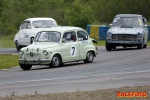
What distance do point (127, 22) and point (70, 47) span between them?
8.41 meters

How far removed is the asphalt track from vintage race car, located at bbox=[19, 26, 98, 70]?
2.22 feet

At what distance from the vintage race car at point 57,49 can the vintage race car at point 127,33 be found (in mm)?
5944

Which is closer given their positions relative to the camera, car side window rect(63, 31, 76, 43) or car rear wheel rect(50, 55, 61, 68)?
car rear wheel rect(50, 55, 61, 68)

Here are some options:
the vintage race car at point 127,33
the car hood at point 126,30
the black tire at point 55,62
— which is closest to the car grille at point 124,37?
the vintage race car at point 127,33

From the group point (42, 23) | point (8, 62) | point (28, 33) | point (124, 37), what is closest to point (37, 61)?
point (8, 62)

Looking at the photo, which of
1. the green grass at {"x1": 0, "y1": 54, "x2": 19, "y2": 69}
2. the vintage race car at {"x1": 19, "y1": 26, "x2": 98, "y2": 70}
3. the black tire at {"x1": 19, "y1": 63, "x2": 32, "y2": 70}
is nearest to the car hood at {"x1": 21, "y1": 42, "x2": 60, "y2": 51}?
the vintage race car at {"x1": 19, "y1": 26, "x2": 98, "y2": 70}

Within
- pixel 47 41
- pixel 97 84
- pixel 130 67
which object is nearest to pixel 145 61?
pixel 130 67

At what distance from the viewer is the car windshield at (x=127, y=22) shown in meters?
29.4

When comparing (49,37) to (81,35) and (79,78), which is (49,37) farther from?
(79,78)

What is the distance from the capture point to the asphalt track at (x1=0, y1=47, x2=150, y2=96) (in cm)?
1435

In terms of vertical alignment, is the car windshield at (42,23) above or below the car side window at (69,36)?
below

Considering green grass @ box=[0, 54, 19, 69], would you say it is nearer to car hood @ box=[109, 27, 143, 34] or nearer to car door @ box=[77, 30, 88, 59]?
car door @ box=[77, 30, 88, 59]

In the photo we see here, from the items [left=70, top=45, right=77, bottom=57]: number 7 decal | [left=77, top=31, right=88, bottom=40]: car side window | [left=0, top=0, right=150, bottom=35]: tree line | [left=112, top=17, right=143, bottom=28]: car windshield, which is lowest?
[left=0, top=0, right=150, bottom=35]: tree line

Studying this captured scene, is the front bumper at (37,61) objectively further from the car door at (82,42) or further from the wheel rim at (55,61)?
the car door at (82,42)
